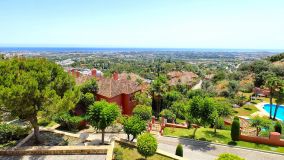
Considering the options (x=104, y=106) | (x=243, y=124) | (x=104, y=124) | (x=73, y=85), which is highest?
(x=73, y=85)

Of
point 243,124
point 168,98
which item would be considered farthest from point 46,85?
point 243,124

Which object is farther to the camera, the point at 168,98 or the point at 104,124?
the point at 168,98

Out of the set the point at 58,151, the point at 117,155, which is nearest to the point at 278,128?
the point at 117,155

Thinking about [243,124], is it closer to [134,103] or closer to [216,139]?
[216,139]

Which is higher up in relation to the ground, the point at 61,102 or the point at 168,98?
the point at 61,102

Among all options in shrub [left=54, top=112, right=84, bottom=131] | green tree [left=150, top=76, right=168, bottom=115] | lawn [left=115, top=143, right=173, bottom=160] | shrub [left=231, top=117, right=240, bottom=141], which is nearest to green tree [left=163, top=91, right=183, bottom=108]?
green tree [left=150, top=76, right=168, bottom=115]

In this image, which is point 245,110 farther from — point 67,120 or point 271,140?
point 67,120

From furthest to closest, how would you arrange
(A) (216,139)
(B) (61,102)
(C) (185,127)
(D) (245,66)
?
(D) (245,66), (C) (185,127), (A) (216,139), (B) (61,102)
